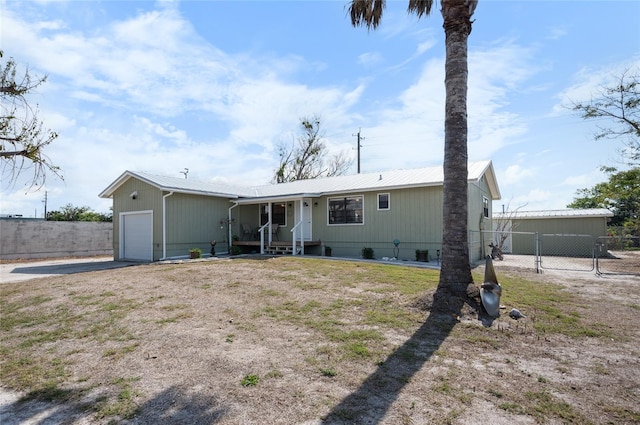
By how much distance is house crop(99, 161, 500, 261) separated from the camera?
533 inches

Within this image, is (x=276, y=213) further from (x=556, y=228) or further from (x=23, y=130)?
(x=556, y=228)

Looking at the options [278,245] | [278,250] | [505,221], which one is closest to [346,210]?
[278,245]

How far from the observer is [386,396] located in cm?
311

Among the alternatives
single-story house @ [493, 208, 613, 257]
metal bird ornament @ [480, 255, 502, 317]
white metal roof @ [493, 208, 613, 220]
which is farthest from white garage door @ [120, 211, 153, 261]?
white metal roof @ [493, 208, 613, 220]

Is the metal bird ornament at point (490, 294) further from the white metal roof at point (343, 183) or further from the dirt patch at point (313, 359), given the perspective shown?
the white metal roof at point (343, 183)

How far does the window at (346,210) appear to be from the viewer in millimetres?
14852

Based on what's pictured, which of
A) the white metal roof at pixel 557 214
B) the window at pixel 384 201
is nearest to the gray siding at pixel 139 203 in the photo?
the window at pixel 384 201

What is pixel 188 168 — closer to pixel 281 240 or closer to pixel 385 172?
pixel 281 240

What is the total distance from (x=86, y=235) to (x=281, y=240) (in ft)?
36.0

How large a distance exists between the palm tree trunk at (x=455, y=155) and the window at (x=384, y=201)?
7866 mm

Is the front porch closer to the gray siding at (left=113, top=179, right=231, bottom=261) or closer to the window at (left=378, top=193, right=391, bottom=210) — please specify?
the gray siding at (left=113, top=179, right=231, bottom=261)

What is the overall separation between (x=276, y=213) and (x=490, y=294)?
1261 cm

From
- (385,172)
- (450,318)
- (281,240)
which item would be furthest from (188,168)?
(450,318)

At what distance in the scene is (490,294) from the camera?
5.66 metres
